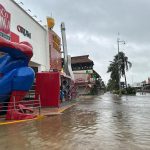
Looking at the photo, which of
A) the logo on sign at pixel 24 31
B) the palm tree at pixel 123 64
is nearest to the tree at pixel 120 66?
the palm tree at pixel 123 64

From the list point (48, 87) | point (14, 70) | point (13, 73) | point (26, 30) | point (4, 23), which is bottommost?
point (48, 87)

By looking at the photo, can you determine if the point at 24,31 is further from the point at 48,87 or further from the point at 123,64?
the point at 123,64

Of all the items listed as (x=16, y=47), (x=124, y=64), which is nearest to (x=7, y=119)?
(x=16, y=47)

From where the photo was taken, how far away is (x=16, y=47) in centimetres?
1953

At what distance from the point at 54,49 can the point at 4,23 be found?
14855 mm

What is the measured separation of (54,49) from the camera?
1578 inches

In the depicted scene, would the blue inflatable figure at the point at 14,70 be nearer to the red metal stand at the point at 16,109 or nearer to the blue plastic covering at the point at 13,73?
the blue plastic covering at the point at 13,73

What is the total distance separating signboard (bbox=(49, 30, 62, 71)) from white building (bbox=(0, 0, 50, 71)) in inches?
37.9

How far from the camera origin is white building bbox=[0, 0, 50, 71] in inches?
1035

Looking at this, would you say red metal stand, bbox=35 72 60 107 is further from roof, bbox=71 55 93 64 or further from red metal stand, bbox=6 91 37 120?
roof, bbox=71 55 93 64

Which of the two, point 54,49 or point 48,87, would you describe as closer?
point 48,87

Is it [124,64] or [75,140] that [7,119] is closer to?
[75,140]

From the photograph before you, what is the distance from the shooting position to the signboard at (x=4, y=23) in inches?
984

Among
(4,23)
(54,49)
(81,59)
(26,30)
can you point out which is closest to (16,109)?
(4,23)
